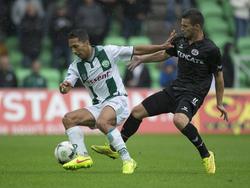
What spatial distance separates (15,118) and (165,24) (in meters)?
6.45

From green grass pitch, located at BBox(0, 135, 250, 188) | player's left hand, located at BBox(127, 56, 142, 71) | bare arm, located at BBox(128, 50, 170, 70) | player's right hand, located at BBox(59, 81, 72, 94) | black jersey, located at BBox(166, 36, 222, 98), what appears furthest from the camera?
bare arm, located at BBox(128, 50, 170, 70)

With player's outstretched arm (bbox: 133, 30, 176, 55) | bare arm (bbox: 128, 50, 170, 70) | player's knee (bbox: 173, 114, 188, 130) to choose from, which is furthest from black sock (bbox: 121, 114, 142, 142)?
player's outstretched arm (bbox: 133, 30, 176, 55)

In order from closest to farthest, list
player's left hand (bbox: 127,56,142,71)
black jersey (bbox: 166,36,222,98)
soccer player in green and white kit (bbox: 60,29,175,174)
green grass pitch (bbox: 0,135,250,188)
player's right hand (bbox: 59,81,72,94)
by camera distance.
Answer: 1. green grass pitch (bbox: 0,135,250,188)
2. player's right hand (bbox: 59,81,72,94)
3. soccer player in green and white kit (bbox: 60,29,175,174)
4. black jersey (bbox: 166,36,222,98)
5. player's left hand (bbox: 127,56,142,71)

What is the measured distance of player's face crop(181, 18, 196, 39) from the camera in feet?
36.4

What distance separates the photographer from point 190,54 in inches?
443

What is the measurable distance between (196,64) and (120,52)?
110 centimetres

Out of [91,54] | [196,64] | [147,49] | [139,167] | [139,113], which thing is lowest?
[139,167]

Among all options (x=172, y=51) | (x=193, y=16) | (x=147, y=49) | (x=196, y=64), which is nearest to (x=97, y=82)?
(x=147, y=49)

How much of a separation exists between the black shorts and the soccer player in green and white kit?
1.44ft

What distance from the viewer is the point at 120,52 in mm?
11203

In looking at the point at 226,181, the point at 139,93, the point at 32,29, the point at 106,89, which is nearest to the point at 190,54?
the point at 106,89

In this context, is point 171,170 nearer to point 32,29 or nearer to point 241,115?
point 241,115

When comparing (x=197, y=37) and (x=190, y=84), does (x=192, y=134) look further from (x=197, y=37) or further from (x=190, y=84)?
(x=197, y=37)

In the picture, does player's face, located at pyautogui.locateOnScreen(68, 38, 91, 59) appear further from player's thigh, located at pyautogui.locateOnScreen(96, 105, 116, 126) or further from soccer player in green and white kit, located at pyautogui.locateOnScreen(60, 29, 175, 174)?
player's thigh, located at pyautogui.locateOnScreen(96, 105, 116, 126)
